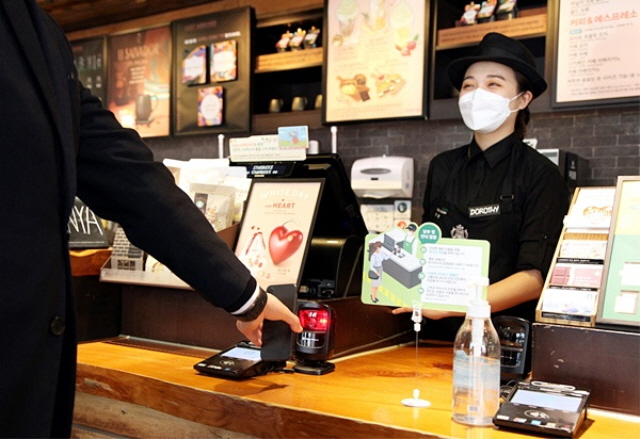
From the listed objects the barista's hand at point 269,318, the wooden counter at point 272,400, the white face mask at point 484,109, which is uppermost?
the white face mask at point 484,109

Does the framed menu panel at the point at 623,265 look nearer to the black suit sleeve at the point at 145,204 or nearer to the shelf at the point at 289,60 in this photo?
the black suit sleeve at the point at 145,204

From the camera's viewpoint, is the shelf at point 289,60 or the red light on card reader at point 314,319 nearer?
the red light on card reader at point 314,319

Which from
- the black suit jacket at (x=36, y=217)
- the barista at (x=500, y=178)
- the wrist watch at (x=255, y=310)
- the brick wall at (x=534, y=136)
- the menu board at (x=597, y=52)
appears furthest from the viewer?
the brick wall at (x=534, y=136)

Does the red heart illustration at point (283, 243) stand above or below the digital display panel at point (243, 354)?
above

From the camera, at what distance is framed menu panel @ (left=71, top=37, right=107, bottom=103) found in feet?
20.6

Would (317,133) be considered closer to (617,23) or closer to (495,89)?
(617,23)

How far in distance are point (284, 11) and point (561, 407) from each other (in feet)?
14.7

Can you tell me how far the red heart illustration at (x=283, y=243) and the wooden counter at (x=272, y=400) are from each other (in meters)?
0.34

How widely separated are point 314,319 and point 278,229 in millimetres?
339

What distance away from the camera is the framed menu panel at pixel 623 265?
1.35m

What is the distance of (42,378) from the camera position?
1090mm

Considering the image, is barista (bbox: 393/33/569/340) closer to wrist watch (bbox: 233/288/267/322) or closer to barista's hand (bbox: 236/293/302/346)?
barista's hand (bbox: 236/293/302/346)

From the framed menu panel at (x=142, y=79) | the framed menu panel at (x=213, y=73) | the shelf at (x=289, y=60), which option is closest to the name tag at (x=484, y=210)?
the shelf at (x=289, y=60)

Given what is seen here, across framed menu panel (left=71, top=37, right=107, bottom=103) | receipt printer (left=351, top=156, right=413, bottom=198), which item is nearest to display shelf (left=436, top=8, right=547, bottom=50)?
receipt printer (left=351, top=156, right=413, bottom=198)
